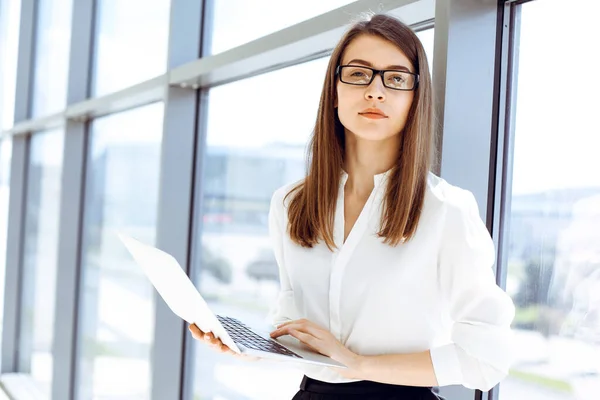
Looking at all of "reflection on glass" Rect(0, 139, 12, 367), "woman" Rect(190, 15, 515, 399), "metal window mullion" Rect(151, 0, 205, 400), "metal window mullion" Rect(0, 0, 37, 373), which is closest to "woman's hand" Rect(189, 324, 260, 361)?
"woman" Rect(190, 15, 515, 399)

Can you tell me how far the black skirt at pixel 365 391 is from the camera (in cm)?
118

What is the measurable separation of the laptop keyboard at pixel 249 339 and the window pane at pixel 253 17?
104cm

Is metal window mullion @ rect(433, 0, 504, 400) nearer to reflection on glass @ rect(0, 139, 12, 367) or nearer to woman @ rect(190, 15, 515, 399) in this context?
woman @ rect(190, 15, 515, 399)

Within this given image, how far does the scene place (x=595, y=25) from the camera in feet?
4.17

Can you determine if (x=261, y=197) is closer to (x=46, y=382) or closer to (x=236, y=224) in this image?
(x=236, y=224)

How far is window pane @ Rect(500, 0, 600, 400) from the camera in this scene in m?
1.27

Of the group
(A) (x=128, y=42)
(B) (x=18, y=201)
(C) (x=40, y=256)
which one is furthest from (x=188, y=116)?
(B) (x=18, y=201)

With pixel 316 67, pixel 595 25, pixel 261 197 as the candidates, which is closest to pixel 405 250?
pixel 595 25

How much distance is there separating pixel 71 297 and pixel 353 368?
3.16 meters

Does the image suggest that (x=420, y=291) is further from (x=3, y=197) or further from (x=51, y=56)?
(x=3, y=197)

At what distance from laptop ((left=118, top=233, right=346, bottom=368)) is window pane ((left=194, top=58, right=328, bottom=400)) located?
960mm

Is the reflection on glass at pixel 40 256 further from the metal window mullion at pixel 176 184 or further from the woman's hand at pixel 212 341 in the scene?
the woman's hand at pixel 212 341

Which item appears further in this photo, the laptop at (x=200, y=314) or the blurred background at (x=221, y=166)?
the blurred background at (x=221, y=166)

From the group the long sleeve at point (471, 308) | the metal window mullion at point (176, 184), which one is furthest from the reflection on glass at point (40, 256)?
the long sleeve at point (471, 308)
